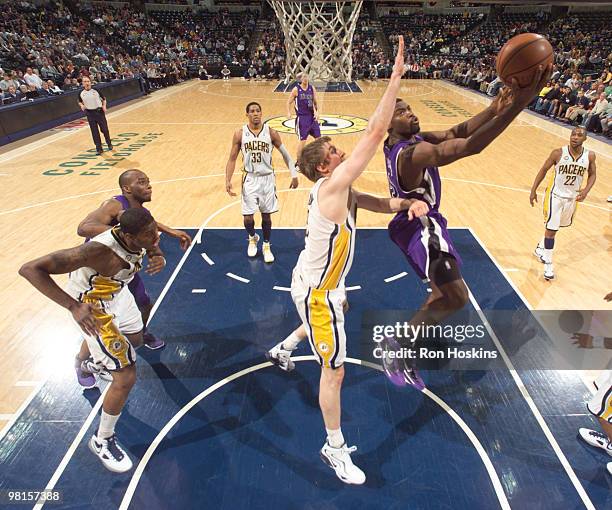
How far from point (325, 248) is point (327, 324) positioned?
18.6 inches

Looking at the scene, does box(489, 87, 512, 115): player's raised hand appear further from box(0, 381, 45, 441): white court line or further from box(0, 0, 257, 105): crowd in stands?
box(0, 0, 257, 105): crowd in stands

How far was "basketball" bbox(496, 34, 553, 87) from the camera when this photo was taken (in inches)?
108

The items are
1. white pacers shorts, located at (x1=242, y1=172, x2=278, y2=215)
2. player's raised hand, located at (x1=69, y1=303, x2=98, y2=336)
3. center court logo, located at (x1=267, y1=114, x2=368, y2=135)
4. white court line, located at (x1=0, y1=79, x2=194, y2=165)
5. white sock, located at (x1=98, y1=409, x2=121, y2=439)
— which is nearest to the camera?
player's raised hand, located at (x1=69, y1=303, x2=98, y2=336)

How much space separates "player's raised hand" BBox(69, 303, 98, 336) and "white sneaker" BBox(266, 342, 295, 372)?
1613 millimetres

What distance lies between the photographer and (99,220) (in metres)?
3.26

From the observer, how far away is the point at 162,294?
4906 millimetres

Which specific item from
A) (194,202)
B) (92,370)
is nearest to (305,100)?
(194,202)

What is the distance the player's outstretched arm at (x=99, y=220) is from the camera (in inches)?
123

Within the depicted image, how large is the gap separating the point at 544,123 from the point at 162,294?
1359cm

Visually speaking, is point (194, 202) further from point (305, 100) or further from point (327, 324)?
point (327, 324)

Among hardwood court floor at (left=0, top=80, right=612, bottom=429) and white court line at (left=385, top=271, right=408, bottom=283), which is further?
white court line at (left=385, top=271, right=408, bottom=283)

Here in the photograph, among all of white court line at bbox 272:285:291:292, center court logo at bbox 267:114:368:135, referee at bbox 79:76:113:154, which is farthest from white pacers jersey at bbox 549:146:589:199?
referee at bbox 79:76:113:154

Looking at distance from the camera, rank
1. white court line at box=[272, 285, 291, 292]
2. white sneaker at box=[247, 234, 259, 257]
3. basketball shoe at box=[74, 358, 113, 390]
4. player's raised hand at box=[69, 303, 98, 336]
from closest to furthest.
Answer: player's raised hand at box=[69, 303, 98, 336]
basketball shoe at box=[74, 358, 113, 390]
white court line at box=[272, 285, 291, 292]
white sneaker at box=[247, 234, 259, 257]

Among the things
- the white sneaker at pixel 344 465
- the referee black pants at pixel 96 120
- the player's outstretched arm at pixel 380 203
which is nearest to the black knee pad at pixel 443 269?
the player's outstretched arm at pixel 380 203
